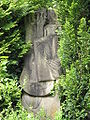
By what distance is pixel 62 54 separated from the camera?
3.79 meters

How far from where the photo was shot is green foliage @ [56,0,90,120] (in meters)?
3.61

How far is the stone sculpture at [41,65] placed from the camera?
13.0 ft

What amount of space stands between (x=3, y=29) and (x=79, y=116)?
186 centimetres

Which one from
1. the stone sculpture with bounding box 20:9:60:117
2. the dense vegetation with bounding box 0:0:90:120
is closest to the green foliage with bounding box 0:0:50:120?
the dense vegetation with bounding box 0:0:90:120

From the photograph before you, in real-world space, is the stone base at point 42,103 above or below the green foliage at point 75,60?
below

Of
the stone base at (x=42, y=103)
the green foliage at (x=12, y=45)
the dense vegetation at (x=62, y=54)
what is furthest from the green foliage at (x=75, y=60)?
the green foliage at (x=12, y=45)

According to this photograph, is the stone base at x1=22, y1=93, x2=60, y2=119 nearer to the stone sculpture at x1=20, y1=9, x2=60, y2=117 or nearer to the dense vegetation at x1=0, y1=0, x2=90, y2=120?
the stone sculpture at x1=20, y1=9, x2=60, y2=117

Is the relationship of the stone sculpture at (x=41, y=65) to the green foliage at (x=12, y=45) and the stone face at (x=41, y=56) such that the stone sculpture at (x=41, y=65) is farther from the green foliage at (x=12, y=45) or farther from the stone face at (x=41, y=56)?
the green foliage at (x=12, y=45)

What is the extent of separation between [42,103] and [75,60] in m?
0.85

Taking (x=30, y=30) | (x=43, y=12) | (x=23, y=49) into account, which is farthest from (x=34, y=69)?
(x=43, y=12)

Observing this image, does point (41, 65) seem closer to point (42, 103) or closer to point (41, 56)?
point (41, 56)

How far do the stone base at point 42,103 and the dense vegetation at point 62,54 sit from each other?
0.11 m

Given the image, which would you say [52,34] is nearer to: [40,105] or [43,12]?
[43,12]

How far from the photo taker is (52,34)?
4.05 metres
